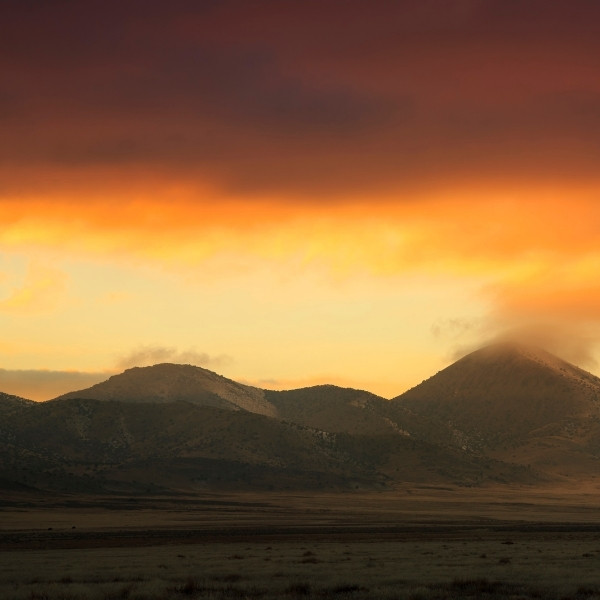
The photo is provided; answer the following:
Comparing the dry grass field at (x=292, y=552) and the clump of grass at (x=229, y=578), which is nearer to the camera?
the dry grass field at (x=292, y=552)

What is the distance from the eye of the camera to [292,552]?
220ft

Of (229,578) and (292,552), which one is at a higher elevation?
(229,578)

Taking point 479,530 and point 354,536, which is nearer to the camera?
point 354,536

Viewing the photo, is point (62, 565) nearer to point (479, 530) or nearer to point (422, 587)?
point (422, 587)

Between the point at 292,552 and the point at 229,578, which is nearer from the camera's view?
the point at 229,578

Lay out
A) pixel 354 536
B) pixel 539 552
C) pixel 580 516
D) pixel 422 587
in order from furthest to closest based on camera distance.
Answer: pixel 580 516
pixel 354 536
pixel 539 552
pixel 422 587

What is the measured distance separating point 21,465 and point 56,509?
5796 cm

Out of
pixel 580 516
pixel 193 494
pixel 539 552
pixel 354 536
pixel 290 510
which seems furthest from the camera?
pixel 193 494

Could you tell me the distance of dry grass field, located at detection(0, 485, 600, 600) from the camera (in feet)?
136

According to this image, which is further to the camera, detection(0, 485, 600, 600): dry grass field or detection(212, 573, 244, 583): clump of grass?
detection(212, 573, 244, 583): clump of grass

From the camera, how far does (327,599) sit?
38.5 metres

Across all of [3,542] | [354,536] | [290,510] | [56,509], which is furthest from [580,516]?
[3,542]

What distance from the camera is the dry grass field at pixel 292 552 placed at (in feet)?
136

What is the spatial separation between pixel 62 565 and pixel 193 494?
139 metres
